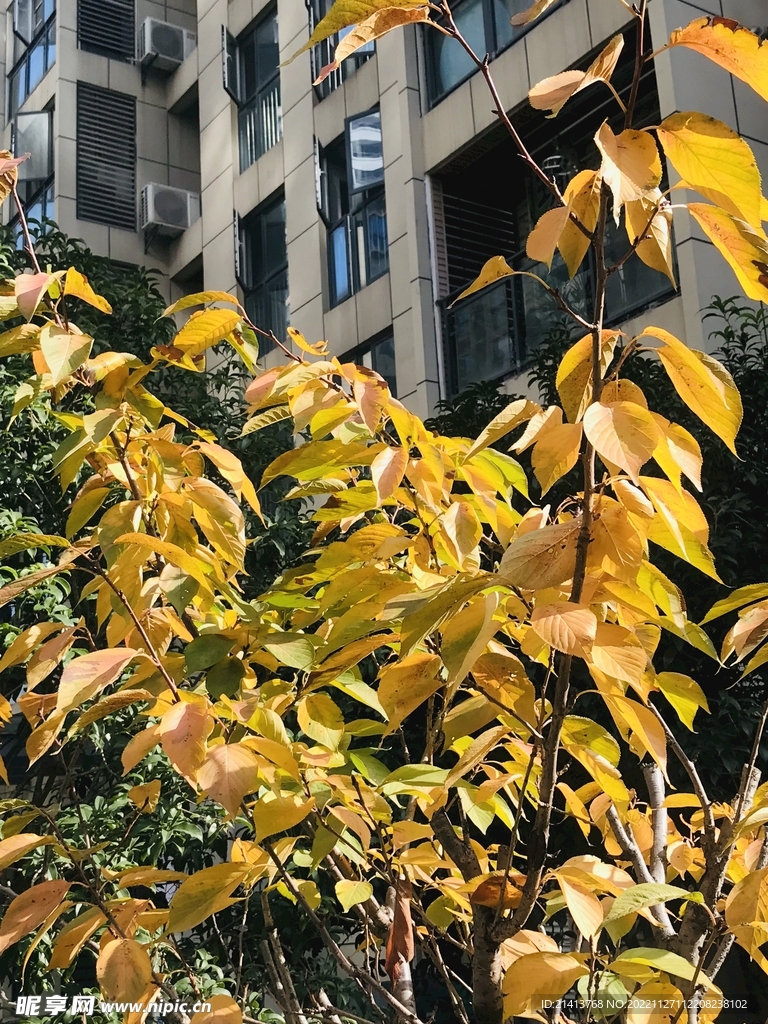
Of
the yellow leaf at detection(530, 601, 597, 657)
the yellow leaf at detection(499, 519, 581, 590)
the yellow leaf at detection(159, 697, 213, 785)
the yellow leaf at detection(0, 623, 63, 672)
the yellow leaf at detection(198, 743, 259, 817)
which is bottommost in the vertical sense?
the yellow leaf at detection(198, 743, 259, 817)

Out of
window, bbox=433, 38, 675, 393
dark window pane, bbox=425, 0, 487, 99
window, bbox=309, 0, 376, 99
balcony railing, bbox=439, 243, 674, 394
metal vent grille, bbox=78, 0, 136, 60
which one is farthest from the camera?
metal vent grille, bbox=78, 0, 136, 60

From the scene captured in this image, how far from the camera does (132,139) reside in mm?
15805

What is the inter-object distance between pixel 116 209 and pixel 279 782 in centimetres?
1538

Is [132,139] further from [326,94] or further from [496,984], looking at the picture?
[496,984]

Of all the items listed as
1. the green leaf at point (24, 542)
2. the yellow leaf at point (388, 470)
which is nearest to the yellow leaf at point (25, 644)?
the green leaf at point (24, 542)

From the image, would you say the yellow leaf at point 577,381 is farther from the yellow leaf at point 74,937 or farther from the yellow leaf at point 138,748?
the yellow leaf at point 74,937

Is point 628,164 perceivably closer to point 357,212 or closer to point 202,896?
point 202,896

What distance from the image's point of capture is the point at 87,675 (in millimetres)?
1229

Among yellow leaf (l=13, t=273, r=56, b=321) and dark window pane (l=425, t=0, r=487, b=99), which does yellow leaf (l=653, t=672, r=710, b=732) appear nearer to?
yellow leaf (l=13, t=273, r=56, b=321)

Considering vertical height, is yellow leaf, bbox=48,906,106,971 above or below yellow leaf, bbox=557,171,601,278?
below

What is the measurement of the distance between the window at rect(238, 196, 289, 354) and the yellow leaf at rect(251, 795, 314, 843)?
11576 mm

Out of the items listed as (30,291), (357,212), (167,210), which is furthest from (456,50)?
(30,291)

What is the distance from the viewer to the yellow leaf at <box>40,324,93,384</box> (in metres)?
1.35

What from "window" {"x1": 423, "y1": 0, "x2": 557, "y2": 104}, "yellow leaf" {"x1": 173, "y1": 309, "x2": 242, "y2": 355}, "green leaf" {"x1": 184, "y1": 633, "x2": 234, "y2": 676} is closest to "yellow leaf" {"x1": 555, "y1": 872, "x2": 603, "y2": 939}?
"green leaf" {"x1": 184, "y1": 633, "x2": 234, "y2": 676}
